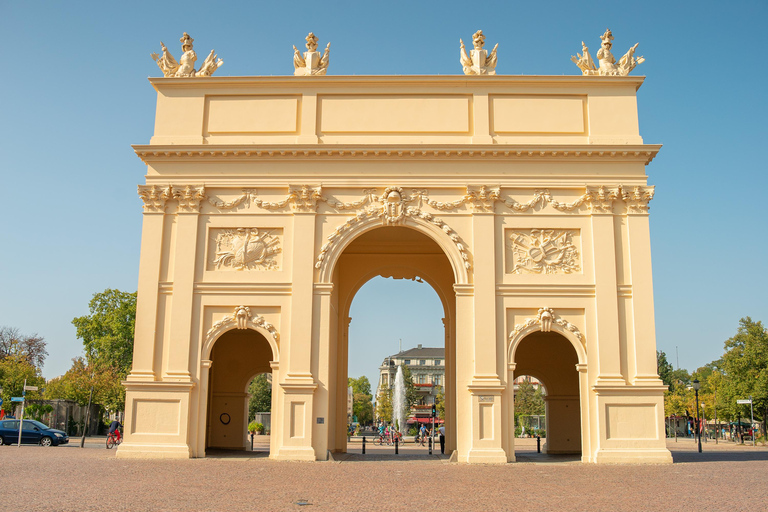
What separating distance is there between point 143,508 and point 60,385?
162 feet

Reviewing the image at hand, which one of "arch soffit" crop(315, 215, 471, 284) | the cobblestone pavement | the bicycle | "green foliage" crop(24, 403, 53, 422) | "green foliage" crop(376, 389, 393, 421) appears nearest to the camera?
the cobblestone pavement

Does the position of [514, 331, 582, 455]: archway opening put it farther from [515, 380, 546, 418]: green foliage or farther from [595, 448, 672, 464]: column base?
[515, 380, 546, 418]: green foliage

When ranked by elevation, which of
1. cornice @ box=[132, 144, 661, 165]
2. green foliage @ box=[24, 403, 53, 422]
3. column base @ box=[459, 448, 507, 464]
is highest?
cornice @ box=[132, 144, 661, 165]

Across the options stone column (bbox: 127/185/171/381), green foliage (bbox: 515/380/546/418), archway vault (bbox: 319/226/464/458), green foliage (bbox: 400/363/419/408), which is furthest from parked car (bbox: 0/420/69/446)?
green foliage (bbox: 400/363/419/408)

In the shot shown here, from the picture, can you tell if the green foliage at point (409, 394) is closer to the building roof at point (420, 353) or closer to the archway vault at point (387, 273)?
the building roof at point (420, 353)

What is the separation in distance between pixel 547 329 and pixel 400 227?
6.61 m

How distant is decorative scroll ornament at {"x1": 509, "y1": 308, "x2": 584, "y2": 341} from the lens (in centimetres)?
2448

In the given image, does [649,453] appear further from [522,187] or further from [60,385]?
[60,385]

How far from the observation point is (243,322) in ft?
81.3

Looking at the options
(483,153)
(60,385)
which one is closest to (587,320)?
(483,153)

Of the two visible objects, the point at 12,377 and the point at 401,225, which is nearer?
the point at 401,225

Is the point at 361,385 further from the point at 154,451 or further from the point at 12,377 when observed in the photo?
the point at 154,451

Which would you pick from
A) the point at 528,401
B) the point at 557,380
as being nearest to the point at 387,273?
the point at 557,380

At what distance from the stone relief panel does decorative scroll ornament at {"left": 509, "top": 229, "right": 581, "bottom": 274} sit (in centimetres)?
828
